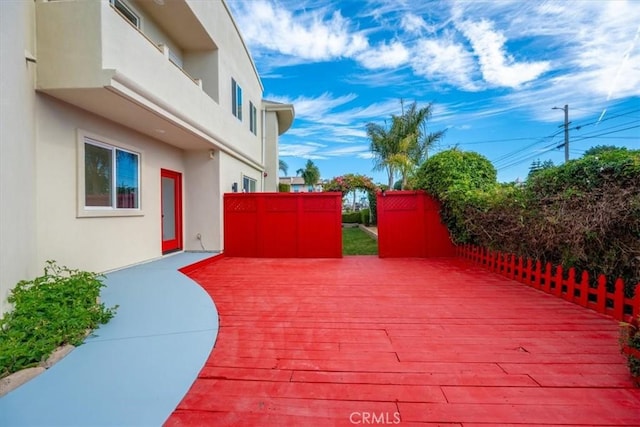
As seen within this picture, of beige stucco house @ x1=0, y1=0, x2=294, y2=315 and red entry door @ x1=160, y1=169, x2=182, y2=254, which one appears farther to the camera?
red entry door @ x1=160, y1=169, x2=182, y2=254

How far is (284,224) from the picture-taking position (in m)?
8.30

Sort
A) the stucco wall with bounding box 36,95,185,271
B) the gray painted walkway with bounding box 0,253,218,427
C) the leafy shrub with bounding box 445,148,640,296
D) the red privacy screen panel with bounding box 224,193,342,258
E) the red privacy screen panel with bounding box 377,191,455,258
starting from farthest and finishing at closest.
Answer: the red privacy screen panel with bounding box 224,193,342,258 → the red privacy screen panel with bounding box 377,191,455,258 → the stucco wall with bounding box 36,95,185,271 → the leafy shrub with bounding box 445,148,640,296 → the gray painted walkway with bounding box 0,253,218,427

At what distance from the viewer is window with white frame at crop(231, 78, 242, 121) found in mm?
9562

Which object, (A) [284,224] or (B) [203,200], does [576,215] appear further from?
(B) [203,200]

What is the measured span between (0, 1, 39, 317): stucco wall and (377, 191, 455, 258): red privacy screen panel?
6933mm

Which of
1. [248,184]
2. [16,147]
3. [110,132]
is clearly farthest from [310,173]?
[16,147]

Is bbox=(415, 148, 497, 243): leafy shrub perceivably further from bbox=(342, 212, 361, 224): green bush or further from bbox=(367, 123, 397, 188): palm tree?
bbox=(342, 212, 361, 224): green bush

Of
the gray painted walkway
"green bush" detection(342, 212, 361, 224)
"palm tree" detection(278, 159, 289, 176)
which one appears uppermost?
"palm tree" detection(278, 159, 289, 176)

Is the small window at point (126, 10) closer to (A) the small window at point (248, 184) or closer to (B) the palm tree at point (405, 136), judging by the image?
(A) the small window at point (248, 184)

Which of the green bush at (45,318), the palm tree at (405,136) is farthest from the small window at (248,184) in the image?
the palm tree at (405,136)

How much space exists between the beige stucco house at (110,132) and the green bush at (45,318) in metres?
0.38

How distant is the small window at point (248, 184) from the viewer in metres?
10.8

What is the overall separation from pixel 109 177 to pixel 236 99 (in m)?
5.48

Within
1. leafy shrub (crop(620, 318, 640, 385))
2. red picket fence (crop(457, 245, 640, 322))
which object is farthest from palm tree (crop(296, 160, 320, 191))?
leafy shrub (crop(620, 318, 640, 385))
